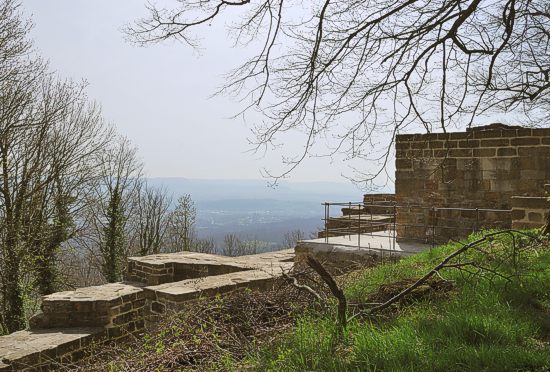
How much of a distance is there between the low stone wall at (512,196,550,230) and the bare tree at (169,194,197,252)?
85.7 feet

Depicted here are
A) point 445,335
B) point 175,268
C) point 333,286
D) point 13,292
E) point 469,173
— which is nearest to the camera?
point 445,335

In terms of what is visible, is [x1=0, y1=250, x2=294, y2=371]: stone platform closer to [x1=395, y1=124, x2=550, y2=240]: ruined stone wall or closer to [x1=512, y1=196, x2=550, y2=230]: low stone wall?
[x1=395, y1=124, x2=550, y2=240]: ruined stone wall

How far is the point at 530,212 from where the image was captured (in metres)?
7.72

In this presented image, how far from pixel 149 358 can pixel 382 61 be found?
5.16 m

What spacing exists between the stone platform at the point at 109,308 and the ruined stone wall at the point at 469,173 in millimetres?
3926

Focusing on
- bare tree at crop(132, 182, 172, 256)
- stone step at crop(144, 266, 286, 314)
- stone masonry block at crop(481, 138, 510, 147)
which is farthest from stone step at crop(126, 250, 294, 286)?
bare tree at crop(132, 182, 172, 256)

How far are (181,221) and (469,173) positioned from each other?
24584mm

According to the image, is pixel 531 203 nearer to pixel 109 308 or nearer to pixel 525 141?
pixel 525 141

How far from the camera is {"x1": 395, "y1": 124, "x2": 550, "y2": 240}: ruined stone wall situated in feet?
32.9

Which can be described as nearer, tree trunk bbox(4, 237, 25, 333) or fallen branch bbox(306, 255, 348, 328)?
fallen branch bbox(306, 255, 348, 328)

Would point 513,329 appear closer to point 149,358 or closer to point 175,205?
point 149,358

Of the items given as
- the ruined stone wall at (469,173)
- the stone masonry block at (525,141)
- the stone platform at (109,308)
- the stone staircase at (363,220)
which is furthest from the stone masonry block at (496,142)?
the stone platform at (109,308)

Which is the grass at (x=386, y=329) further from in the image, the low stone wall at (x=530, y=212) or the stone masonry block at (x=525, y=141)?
the stone masonry block at (x=525, y=141)

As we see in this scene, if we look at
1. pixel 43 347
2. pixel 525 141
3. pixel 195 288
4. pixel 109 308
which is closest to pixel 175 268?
pixel 109 308
